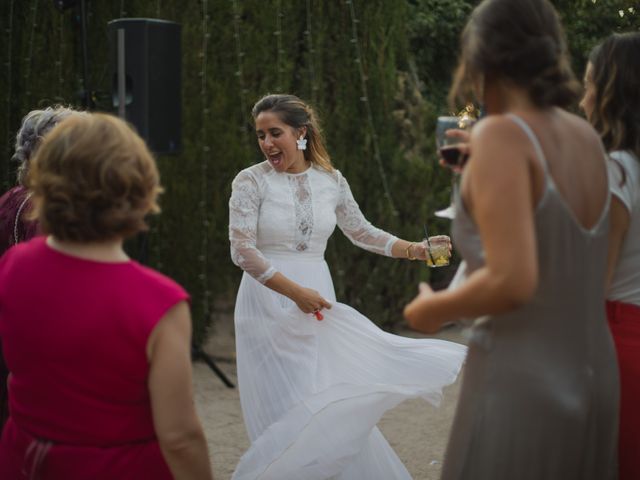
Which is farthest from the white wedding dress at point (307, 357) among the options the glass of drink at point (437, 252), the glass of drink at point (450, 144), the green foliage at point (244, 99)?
the green foliage at point (244, 99)

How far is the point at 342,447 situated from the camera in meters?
4.07

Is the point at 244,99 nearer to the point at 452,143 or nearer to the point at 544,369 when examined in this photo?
the point at 452,143

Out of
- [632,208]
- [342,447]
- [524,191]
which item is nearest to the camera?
[524,191]

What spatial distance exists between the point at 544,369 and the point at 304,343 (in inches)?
92.7

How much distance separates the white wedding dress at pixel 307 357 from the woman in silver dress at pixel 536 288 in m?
1.79

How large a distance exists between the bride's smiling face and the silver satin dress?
2.37 m

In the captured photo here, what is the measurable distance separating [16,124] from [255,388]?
6.04 metres

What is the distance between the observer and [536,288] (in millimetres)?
2189

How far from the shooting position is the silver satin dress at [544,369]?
2191mm

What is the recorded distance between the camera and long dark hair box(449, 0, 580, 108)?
7.27 feet

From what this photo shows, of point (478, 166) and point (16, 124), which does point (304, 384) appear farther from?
point (16, 124)

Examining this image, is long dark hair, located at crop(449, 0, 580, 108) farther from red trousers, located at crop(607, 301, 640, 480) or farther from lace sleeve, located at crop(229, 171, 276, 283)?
lace sleeve, located at crop(229, 171, 276, 283)

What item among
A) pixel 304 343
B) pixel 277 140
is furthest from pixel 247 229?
pixel 304 343

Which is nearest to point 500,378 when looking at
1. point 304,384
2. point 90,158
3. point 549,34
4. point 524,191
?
point 524,191
